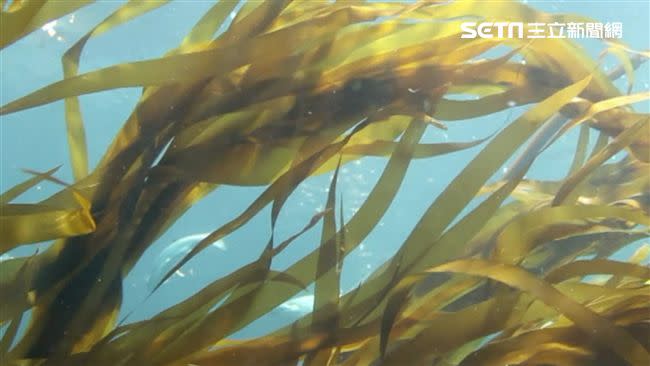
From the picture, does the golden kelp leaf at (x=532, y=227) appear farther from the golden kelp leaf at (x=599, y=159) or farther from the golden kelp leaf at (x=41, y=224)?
the golden kelp leaf at (x=41, y=224)

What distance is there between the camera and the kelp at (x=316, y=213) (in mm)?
797

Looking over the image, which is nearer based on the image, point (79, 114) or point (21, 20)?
point (21, 20)

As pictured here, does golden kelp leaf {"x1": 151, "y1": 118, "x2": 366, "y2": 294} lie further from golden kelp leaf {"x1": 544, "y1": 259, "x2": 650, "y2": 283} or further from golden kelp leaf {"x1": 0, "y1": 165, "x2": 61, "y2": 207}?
golden kelp leaf {"x1": 544, "y1": 259, "x2": 650, "y2": 283}

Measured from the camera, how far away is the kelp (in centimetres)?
80

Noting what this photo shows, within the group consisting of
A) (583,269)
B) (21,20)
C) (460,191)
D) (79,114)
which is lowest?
(583,269)

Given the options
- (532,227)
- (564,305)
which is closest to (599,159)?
(532,227)

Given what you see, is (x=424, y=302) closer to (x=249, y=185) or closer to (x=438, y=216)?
(x=438, y=216)

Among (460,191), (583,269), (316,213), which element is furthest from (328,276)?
(583,269)

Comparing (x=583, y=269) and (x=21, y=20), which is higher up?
(x=21, y=20)

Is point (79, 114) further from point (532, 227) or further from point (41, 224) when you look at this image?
point (532, 227)

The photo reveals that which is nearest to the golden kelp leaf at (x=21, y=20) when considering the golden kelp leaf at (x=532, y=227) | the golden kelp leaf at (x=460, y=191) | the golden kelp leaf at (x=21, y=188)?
the golden kelp leaf at (x=21, y=188)

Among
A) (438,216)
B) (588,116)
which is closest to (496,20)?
(588,116)

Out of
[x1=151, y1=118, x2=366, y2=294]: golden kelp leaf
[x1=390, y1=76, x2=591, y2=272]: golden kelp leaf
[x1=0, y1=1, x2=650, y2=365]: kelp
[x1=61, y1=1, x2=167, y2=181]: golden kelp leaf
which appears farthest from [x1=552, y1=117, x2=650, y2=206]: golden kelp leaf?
[x1=61, y1=1, x2=167, y2=181]: golden kelp leaf

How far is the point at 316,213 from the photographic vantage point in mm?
791
